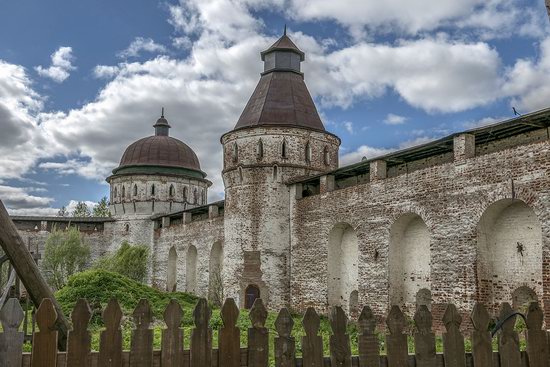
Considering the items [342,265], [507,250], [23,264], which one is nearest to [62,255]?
[342,265]

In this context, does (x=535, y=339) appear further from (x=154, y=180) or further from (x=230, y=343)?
(x=154, y=180)

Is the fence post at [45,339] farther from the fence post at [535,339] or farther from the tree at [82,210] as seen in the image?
the tree at [82,210]

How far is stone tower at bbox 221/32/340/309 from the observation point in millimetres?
23250

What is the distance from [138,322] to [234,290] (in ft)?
67.5

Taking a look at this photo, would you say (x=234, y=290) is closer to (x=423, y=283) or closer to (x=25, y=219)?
(x=423, y=283)

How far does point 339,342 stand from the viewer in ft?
12.9

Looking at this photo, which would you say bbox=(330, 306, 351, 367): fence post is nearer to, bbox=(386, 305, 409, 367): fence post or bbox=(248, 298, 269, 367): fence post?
bbox=(386, 305, 409, 367): fence post

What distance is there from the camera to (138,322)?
3615 mm

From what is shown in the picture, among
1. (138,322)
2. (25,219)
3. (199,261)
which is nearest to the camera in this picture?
(138,322)

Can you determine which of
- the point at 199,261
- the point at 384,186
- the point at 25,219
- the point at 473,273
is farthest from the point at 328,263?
the point at 25,219

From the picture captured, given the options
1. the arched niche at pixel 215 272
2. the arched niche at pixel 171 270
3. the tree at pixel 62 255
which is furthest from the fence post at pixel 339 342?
the tree at pixel 62 255

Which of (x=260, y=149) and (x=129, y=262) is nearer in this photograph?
(x=260, y=149)

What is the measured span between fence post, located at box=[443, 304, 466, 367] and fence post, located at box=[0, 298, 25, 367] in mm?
2708

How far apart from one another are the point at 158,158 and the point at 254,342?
36789 mm
